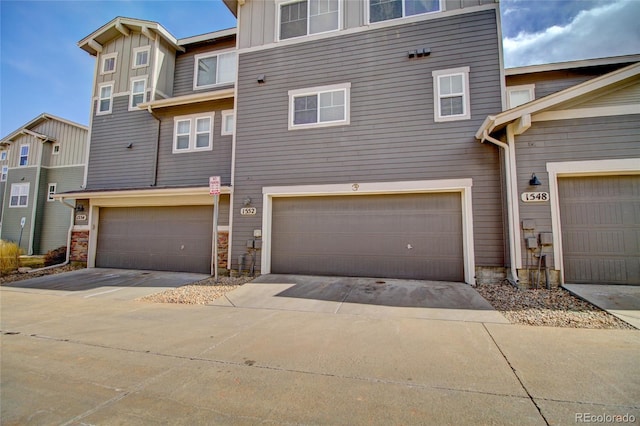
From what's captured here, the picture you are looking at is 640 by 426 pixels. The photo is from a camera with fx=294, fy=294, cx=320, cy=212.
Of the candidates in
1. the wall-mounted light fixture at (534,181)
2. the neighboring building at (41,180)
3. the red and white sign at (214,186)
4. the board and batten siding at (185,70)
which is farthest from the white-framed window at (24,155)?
the wall-mounted light fixture at (534,181)

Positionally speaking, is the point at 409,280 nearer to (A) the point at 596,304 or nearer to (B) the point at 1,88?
(A) the point at 596,304

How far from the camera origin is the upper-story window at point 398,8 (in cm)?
795

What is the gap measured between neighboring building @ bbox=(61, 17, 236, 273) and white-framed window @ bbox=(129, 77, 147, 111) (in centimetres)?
4

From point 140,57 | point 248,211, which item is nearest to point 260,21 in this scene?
point 140,57

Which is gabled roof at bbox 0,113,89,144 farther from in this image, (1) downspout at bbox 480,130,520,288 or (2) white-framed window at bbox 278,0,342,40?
(1) downspout at bbox 480,130,520,288

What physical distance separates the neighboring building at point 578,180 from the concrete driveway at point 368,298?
1.76 m

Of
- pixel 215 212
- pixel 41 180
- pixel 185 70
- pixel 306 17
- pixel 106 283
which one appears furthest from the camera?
pixel 41 180

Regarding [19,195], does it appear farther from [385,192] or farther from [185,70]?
[385,192]

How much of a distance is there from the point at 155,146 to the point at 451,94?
33.3 ft

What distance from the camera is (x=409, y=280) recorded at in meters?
7.29

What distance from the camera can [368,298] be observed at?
5992mm

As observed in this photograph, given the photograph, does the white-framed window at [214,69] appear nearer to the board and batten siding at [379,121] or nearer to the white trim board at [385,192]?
the board and batten siding at [379,121]

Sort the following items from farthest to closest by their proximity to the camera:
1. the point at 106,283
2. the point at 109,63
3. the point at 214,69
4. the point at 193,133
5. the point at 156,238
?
the point at 109,63 < the point at 214,69 < the point at 193,133 < the point at 156,238 < the point at 106,283

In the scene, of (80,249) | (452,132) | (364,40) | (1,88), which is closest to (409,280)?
(452,132)
